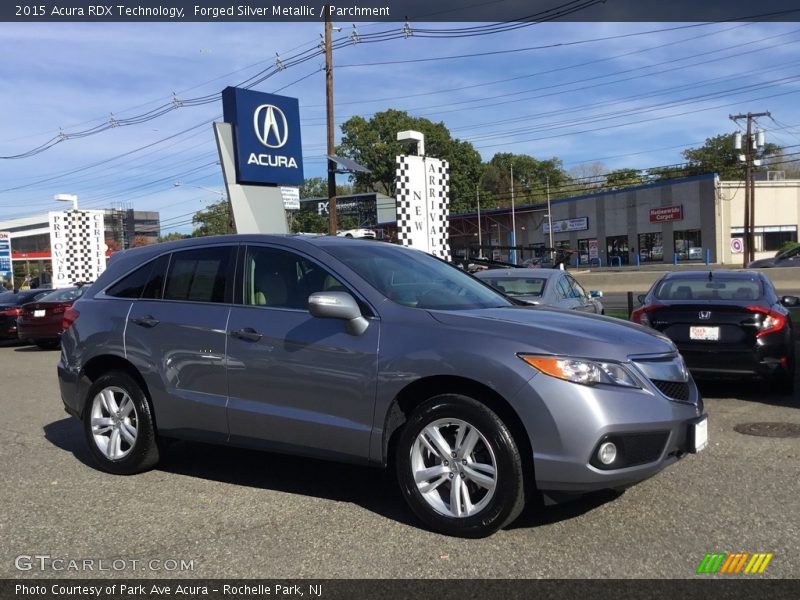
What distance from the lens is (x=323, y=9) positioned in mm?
24953

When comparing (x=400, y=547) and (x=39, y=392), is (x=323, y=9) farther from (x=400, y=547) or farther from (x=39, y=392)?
(x=400, y=547)

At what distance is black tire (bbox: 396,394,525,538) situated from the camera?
4062 mm

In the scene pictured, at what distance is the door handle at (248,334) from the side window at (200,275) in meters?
0.38

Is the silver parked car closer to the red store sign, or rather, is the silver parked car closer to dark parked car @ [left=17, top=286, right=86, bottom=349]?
dark parked car @ [left=17, top=286, right=86, bottom=349]

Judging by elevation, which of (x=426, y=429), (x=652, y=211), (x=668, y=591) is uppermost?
(x=652, y=211)

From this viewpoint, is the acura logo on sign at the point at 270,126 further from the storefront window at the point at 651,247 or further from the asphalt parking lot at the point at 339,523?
the storefront window at the point at 651,247

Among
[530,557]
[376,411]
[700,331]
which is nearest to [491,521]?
[530,557]

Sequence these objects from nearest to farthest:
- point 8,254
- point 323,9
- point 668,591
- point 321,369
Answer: point 668,591
point 321,369
point 323,9
point 8,254

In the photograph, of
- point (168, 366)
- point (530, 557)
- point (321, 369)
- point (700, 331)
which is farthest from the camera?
point (700, 331)

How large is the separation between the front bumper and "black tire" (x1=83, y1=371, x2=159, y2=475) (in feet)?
9.91

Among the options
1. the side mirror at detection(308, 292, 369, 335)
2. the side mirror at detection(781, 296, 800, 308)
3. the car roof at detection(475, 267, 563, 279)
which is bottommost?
the side mirror at detection(781, 296, 800, 308)

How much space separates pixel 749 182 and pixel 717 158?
34.5m

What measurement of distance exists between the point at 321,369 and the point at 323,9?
22837 mm

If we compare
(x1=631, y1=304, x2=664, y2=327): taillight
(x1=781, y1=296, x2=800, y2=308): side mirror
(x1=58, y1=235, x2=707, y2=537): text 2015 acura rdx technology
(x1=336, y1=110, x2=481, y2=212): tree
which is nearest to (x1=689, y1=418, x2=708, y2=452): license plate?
(x1=58, y1=235, x2=707, y2=537): text 2015 acura rdx technology
